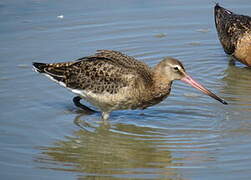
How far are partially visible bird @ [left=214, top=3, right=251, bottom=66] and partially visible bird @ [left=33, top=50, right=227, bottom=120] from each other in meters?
2.46

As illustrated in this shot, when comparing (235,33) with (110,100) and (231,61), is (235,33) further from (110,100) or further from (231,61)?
(110,100)

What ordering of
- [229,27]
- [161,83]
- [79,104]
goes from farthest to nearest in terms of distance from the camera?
[229,27] → [79,104] → [161,83]

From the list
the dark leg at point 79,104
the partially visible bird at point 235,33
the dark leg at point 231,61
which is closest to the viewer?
the dark leg at point 79,104

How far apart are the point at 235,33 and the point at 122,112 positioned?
2952 mm

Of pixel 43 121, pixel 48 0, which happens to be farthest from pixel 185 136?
pixel 48 0

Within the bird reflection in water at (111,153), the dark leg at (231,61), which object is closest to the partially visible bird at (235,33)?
the dark leg at (231,61)

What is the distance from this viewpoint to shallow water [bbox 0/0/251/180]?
6.62 m

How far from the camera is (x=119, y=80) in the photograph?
782 cm

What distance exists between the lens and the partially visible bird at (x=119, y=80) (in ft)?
25.5

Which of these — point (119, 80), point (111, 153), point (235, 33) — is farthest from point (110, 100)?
point (235, 33)

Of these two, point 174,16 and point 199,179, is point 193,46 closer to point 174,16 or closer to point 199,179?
point 174,16

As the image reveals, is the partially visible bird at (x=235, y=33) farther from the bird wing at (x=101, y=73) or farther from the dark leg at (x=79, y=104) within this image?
the dark leg at (x=79, y=104)

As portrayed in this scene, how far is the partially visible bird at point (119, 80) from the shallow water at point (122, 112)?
0.30m

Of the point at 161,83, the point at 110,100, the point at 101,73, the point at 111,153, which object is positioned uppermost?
the point at 101,73
